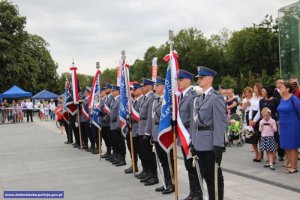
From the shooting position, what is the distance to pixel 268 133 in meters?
8.96

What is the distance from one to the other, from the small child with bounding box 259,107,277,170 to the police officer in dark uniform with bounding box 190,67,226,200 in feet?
12.1

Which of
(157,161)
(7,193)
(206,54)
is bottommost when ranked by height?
(7,193)

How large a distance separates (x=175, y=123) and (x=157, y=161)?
136cm

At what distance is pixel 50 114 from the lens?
113 ft

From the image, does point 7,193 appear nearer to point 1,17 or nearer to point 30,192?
point 30,192

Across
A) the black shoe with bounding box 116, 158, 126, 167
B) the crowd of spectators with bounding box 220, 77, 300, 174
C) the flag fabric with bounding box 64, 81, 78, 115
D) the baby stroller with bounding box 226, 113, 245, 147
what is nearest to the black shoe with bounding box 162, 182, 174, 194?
the crowd of spectators with bounding box 220, 77, 300, 174

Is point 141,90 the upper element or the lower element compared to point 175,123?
upper

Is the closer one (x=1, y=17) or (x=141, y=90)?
(x=141, y=90)

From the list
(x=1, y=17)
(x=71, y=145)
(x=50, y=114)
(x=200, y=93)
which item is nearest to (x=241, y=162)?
(x=200, y=93)

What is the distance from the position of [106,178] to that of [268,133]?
364cm

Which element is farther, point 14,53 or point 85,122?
point 14,53

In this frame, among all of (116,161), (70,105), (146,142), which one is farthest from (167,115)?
(70,105)

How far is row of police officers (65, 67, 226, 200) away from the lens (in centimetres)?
539

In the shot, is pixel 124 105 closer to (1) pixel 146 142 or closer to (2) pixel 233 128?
(1) pixel 146 142
